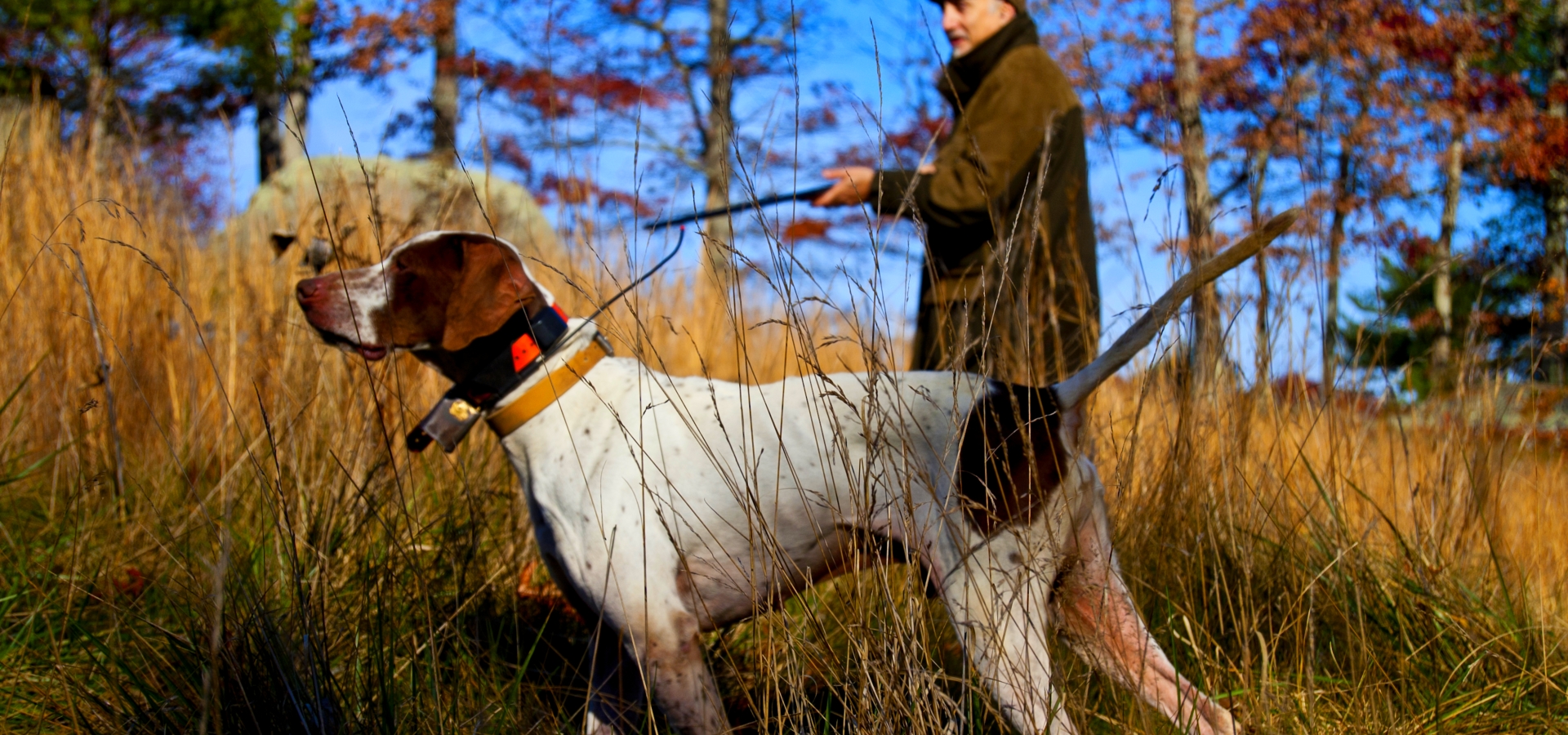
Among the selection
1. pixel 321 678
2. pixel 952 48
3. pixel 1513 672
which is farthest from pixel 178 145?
pixel 1513 672

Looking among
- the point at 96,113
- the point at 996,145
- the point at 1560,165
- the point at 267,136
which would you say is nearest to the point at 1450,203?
the point at 1560,165

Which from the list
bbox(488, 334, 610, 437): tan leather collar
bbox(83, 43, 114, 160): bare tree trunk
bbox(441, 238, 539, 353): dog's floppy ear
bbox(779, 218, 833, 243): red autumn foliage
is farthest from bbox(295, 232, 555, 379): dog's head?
bbox(779, 218, 833, 243): red autumn foliage

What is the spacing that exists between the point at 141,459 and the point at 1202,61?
27.4ft

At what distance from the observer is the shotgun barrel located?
1.66 metres

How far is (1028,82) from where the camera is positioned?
2.96 metres

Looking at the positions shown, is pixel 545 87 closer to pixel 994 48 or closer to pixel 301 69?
pixel 301 69

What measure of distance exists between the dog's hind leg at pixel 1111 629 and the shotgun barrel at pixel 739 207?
0.76m

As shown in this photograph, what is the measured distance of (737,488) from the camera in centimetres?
151

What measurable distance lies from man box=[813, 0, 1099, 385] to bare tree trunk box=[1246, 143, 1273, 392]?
1.42ft

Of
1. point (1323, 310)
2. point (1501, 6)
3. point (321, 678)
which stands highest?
point (1501, 6)

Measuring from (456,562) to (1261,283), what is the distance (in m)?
1.74

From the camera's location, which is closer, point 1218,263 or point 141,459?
point 1218,263

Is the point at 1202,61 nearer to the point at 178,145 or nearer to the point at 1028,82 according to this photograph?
the point at 1028,82

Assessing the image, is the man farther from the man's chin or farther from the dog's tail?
the man's chin
